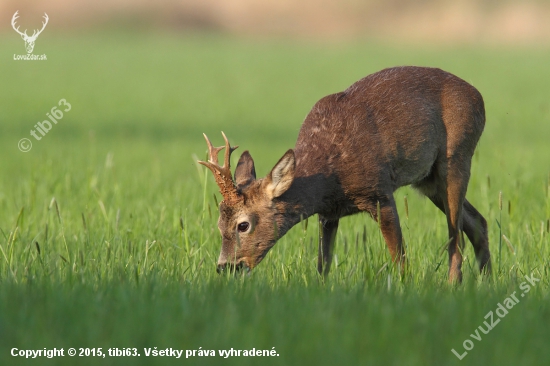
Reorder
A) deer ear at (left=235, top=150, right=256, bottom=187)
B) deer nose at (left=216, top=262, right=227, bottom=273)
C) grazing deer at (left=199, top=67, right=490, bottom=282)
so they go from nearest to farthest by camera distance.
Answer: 1. deer nose at (left=216, top=262, right=227, bottom=273)
2. grazing deer at (left=199, top=67, right=490, bottom=282)
3. deer ear at (left=235, top=150, right=256, bottom=187)

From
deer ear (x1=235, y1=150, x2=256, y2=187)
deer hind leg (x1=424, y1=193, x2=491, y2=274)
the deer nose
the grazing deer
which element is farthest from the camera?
deer hind leg (x1=424, y1=193, x2=491, y2=274)

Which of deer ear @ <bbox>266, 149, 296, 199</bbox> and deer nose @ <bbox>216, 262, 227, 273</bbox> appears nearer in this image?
deer nose @ <bbox>216, 262, 227, 273</bbox>

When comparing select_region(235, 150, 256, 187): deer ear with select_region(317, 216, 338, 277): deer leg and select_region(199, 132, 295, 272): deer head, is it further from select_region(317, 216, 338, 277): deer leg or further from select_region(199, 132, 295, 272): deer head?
select_region(317, 216, 338, 277): deer leg

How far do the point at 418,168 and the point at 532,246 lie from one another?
3.47 ft

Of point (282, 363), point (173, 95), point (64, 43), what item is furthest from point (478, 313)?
point (64, 43)

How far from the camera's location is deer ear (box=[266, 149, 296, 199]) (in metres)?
5.80

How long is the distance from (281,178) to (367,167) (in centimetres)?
75

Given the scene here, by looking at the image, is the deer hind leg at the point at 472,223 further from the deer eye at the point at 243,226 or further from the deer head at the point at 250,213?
the deer eye at the point at 243,226

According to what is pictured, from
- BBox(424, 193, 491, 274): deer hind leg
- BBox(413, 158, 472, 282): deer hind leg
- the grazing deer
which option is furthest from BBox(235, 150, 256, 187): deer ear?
BBox(424, 193, 491, 274): deer hind leg

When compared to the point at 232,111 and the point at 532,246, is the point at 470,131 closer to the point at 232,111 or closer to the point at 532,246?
the point at 532,246

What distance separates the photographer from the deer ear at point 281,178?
229 inches

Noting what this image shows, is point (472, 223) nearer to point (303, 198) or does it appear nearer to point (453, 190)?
point (453, 190)

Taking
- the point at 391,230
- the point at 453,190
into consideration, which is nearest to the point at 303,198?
the point at 391,230

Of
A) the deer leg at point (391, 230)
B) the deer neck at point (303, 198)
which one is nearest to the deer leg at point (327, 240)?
the deer neck at point (303, 198)
